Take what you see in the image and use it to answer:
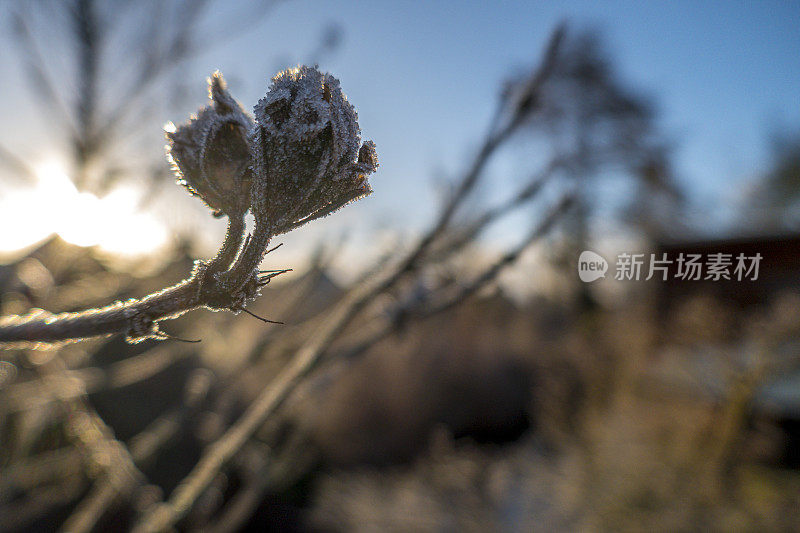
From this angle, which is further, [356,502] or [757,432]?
[356,502]

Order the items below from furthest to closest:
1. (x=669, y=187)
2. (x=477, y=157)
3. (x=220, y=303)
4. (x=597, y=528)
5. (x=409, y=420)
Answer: (x=669, y=187) → (x=409, y=420) → (x=597, y=528) → (x=477, y=157) → (x=220, y=303)

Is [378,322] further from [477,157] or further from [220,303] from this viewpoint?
[220,303]

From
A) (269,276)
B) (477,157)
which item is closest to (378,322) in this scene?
(477,157)

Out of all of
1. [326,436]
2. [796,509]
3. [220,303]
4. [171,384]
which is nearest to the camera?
[220,303]

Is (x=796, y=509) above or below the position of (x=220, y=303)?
below
